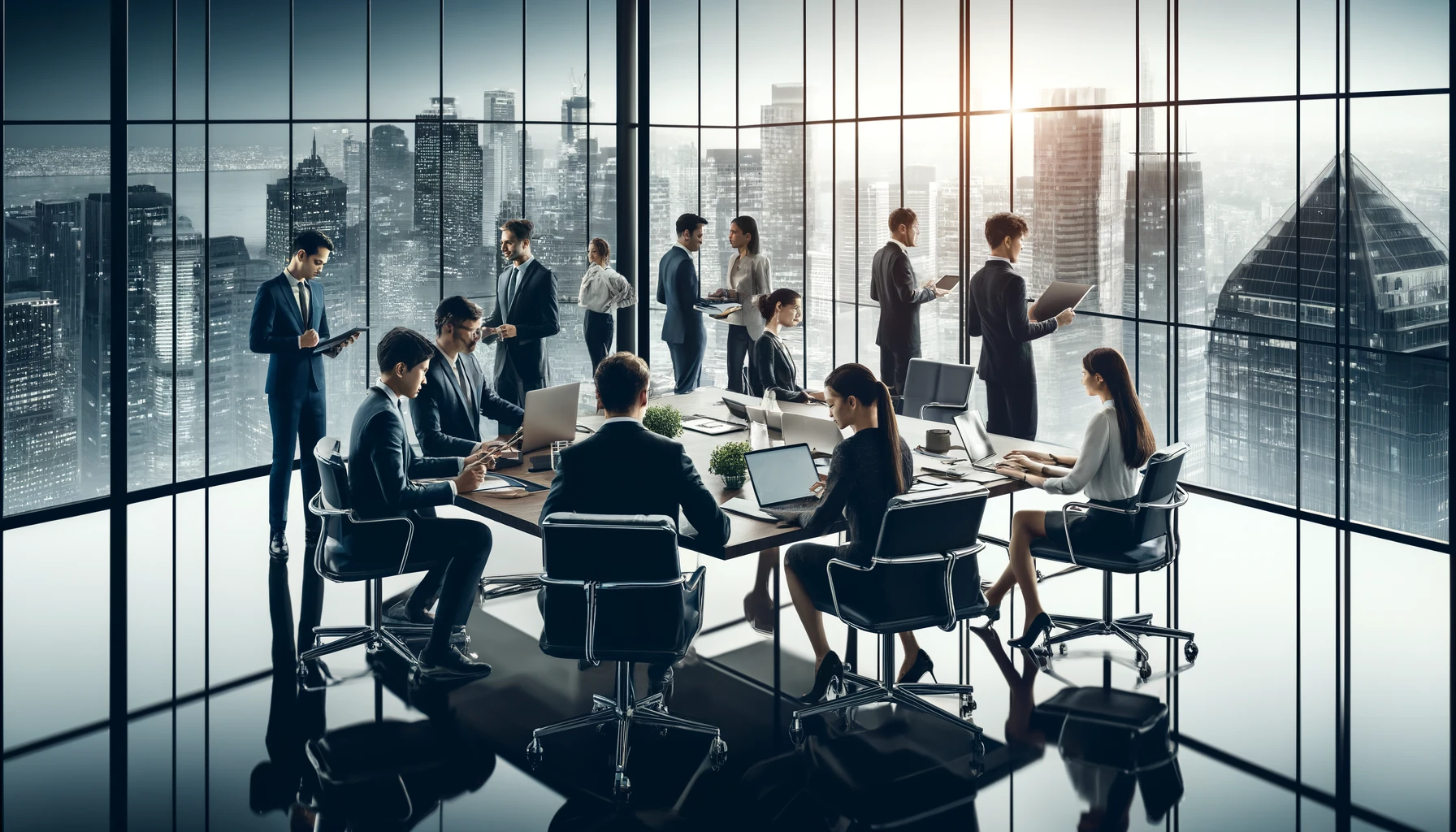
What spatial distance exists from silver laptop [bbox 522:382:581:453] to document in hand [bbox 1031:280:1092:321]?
288cm

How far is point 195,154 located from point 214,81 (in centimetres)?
368

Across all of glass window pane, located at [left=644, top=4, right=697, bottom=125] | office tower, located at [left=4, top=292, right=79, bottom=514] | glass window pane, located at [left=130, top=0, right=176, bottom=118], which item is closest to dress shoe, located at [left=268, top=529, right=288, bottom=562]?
office tower, located at [left=4, top=292, right=79, bottom=514]

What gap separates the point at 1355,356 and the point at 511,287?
5.15m

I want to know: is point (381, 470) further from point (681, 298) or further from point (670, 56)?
point (670, 56)

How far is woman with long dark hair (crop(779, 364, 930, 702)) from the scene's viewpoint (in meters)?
4.35

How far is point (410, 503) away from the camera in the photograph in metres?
4.84

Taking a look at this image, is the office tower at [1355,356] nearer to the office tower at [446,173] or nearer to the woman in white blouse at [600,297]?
the woman in white blouse at [600,297]

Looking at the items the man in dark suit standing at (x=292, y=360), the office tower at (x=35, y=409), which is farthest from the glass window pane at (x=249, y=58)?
the man in dark suit standing at (x=292, y=360)

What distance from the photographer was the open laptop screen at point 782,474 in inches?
189

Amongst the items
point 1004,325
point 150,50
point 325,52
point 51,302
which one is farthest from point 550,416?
point 150,50

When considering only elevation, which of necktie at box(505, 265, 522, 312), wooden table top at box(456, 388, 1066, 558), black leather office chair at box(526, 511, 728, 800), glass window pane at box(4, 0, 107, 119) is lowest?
black leather office chair at box(526, 511, 728, 800)

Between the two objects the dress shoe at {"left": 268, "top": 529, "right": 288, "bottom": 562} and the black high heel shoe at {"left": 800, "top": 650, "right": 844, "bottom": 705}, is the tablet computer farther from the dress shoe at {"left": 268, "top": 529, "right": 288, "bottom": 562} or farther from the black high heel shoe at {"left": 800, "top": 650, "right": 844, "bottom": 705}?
the black high heel shoe at {"left": 800, "top": 650, "right": 844, "bottom": 705}

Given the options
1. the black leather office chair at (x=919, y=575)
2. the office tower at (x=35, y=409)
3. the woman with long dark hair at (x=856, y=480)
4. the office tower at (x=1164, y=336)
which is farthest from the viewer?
the office tower at (x=35, y=409)

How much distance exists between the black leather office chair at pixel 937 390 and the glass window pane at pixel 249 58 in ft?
32.9
